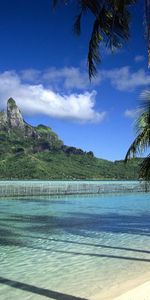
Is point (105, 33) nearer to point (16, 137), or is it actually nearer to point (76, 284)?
point (76, 284)

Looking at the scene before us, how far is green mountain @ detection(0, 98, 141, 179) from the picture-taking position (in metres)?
140

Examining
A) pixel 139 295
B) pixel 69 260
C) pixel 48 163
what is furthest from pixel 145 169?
pixel 48 163

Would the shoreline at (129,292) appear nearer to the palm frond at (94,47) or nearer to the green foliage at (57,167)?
the palm frond at (94,47)

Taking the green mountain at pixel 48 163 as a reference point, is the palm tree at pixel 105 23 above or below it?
below

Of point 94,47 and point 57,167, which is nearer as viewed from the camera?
point 94,47

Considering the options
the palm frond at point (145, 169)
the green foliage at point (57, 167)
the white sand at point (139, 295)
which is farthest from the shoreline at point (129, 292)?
the green foliage at point (57, 167)

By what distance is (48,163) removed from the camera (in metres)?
154

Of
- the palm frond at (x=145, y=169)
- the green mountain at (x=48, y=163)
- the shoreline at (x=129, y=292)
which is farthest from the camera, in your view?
the green mountain at (x=48, y=163)

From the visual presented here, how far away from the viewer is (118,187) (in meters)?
63.2

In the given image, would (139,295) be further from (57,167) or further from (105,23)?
(57,167)

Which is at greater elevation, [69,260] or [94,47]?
[94,47]

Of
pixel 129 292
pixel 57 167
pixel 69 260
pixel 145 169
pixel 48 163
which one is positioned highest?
pixel 48 163

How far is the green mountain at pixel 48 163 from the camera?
140 metres

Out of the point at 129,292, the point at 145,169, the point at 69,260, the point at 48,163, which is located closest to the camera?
the point at 129,292
